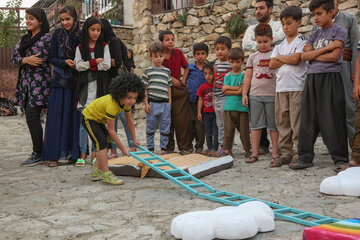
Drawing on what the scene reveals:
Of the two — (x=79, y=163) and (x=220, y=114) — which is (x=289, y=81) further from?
(x=79, y=163)

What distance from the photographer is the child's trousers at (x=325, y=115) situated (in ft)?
12.3

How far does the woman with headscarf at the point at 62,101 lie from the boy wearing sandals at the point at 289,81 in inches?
93.5

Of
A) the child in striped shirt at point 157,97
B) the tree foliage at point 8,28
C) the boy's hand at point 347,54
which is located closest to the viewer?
the boy's hand at point 347,54

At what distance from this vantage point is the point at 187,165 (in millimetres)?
3941

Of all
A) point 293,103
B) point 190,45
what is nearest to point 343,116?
point 293,103

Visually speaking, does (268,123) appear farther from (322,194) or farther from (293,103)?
(322,194)

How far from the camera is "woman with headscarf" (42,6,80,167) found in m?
4.72

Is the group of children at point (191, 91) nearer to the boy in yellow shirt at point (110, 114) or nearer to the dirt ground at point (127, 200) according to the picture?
the boy in yellow shirt at point (110, 114)

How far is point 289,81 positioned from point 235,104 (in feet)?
2.89

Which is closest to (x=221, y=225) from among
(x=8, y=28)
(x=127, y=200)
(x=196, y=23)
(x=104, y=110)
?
(x=127, y=200)

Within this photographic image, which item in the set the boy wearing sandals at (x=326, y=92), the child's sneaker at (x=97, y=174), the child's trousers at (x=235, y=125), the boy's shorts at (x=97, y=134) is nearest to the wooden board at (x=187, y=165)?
the child's sneaker at (x=97, y=174)

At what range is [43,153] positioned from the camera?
4898 mm

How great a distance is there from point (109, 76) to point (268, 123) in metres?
2.00

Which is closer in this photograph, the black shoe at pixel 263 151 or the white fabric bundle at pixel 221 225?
the white fabric bundle at pixel 221 225
